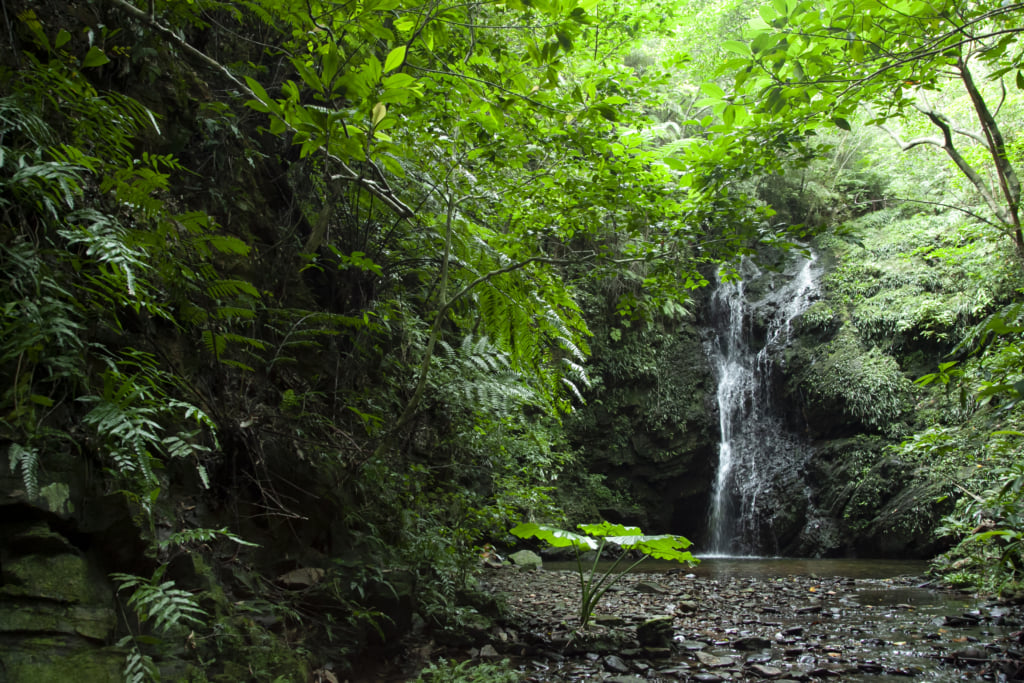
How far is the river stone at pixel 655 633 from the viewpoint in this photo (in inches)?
158

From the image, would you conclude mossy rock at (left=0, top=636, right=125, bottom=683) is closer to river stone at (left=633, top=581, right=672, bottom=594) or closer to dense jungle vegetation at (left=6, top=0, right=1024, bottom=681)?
dense jungle vegetation at (left=6, top=0, right=1024, bottom=681)

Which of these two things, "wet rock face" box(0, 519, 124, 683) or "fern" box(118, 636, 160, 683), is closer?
"wet rock face" box(0, 519, 124, 683)

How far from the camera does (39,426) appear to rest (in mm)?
1953

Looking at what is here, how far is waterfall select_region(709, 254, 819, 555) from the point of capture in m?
11.6

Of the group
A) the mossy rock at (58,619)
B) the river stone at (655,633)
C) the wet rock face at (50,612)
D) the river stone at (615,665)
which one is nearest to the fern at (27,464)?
the wet rock face at (50,612)

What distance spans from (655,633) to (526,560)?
4.67m

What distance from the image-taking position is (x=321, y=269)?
3.88 metres

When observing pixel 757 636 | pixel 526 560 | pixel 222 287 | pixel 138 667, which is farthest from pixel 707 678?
pixel 526 560

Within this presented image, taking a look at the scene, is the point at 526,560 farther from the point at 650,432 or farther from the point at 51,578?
the point at 51,578

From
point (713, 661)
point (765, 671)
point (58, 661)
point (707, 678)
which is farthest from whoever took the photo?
point (713, 661)

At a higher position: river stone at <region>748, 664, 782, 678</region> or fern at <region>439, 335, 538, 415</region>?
fern at <region>439, 335, 538, 415</region>

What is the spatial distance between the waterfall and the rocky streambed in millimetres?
5362

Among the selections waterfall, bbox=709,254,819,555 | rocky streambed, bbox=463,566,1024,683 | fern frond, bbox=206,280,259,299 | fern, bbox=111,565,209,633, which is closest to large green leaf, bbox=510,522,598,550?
rocky streambed, bbox=463,566,1024,683

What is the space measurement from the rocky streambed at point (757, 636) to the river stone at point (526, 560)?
1.96 meters
